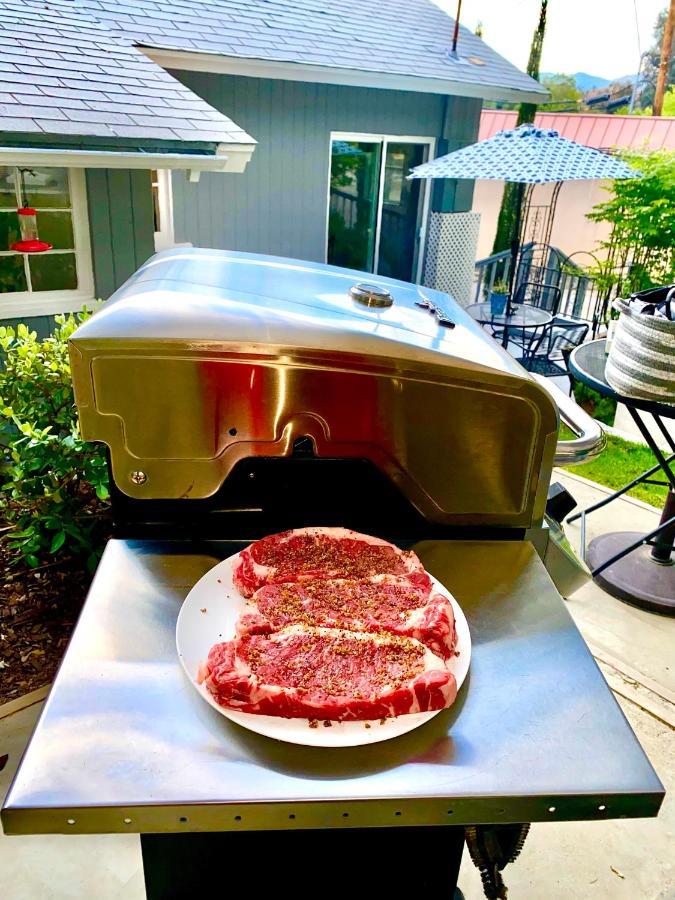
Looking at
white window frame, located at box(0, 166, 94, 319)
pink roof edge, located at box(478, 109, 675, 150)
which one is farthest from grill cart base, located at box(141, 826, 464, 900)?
pink roof edge, located at box(478, 109, 675, 150)

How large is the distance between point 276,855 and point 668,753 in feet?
5.74

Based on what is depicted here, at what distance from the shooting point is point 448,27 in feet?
31.0

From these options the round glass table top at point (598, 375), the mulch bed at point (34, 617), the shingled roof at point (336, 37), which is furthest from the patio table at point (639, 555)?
the shingled roof at point (336, 37)

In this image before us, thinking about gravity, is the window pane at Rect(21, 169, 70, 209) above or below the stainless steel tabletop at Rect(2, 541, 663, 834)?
above

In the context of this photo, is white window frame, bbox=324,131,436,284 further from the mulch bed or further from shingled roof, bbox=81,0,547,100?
the mulch bed

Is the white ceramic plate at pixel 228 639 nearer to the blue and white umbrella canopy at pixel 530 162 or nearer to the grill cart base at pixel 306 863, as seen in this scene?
the grill cart base at pixel 306 863

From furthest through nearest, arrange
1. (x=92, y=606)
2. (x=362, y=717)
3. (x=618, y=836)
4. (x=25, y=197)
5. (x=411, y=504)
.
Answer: (x=25, y=197)
(x=618, y=836)
(x=411, y=504)
(x=92, y=606)
(x=362, y=717)

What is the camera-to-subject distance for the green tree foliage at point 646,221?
7.17 metres

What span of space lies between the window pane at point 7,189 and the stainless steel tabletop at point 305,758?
445 centimetres

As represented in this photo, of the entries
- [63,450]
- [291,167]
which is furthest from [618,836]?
[291,167]

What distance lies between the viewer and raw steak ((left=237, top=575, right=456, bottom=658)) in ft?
4.69

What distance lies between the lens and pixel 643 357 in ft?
8.50

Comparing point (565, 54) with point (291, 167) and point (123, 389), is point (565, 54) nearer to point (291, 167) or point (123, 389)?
point (291, 167)

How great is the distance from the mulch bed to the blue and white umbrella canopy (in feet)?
15.0
